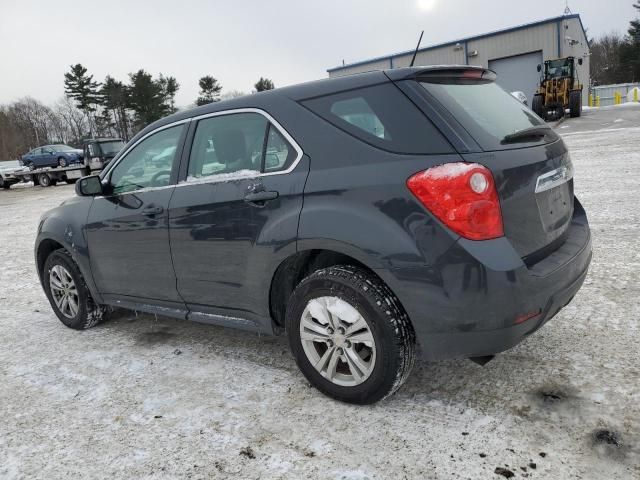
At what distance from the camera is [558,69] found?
2581 centimetres

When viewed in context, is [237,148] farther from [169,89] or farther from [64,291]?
[169,89]

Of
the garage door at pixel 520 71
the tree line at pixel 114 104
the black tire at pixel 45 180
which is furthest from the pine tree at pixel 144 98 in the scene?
the garage door at pixel 520 71

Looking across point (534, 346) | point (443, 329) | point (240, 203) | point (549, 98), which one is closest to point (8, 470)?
point (240, 203)

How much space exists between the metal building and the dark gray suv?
1220 inches

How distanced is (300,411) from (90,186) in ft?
7.61

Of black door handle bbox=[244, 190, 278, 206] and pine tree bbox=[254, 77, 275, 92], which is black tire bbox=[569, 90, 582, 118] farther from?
black door handle bbox=[244, 190, 278, 206]

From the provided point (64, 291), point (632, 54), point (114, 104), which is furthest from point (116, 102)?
A: point (64, 291)

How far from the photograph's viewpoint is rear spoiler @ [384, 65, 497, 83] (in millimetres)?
2535

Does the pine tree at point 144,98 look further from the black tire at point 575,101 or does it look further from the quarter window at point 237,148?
the quarter window at point 237,148

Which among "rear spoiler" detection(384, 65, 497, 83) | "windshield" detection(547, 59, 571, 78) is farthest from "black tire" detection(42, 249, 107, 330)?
"windshield" detection(547, 59, 571, 78)

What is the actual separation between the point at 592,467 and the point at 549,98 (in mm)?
26479

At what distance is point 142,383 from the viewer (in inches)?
125

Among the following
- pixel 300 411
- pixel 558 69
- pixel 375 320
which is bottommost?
pixel 300 411

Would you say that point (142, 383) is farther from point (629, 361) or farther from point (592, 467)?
point (629, 361)
